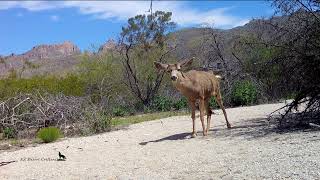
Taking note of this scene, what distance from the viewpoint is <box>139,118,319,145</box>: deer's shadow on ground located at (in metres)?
12.8

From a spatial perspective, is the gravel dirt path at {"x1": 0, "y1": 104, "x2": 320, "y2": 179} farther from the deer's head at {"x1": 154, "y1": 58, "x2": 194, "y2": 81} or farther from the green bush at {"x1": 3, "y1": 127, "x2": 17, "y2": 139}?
the green bush at {"x1": 3, "y1": 127, "x2": 17, "y2": 139}

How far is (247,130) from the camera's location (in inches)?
551

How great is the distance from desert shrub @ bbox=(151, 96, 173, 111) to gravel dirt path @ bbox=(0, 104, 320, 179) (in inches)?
478

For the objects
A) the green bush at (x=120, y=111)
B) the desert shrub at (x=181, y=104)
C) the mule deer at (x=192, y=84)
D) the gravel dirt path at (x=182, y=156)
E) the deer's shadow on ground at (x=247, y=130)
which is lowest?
the gravel dirt path at (x=182, y=156)

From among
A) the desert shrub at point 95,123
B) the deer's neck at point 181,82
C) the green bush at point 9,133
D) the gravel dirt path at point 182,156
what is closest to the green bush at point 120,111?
the green bush at point 9,133

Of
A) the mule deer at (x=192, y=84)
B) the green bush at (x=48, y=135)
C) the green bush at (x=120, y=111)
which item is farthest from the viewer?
the green bush at (x=120, y=111)

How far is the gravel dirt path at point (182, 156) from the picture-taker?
355 inches

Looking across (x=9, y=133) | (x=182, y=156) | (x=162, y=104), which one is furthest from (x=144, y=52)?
(x=182, y=156)

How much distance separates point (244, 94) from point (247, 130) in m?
12.4

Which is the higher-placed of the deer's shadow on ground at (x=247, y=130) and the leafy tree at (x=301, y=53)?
the leafy tree at (x=301, y=53)

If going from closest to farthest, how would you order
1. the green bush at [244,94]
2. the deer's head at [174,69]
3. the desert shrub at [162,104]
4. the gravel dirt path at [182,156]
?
the gravel dirt path at [182,156]
the deer's head at [174,69]
the green bush at [244,94]
the desert shrub at [162,104]

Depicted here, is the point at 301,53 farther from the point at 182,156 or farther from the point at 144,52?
the point at 144,52

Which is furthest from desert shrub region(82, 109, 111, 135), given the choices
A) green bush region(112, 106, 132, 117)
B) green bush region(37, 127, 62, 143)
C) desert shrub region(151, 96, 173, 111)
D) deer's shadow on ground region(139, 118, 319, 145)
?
desert shrub region(151, 96, 173, 111)

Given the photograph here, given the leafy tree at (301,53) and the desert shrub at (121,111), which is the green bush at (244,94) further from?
the leafy tree at (301,53)
